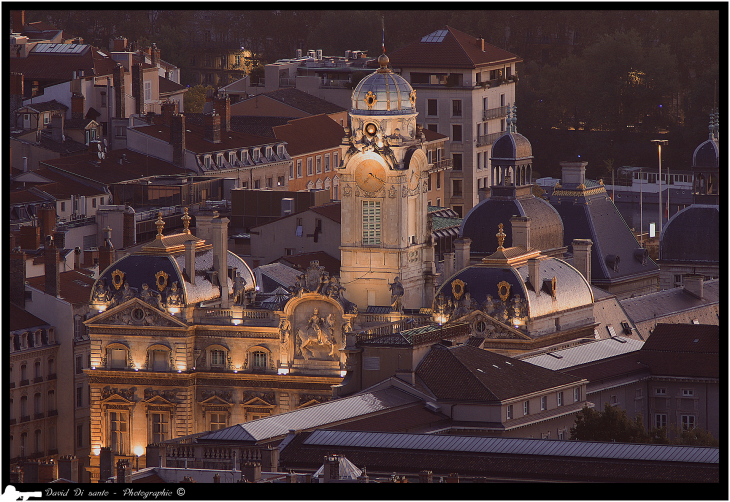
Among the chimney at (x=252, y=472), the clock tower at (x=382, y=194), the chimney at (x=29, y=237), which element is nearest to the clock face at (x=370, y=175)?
the clock tower at (x=382, y=194)

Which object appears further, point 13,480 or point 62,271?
point 62,271

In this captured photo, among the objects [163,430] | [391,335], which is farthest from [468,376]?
[163,430]

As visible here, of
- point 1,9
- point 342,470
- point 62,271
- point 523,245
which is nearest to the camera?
point 1,9

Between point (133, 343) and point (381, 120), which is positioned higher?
point (381, 120)

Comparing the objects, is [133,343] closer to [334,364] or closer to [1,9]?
[334,364]

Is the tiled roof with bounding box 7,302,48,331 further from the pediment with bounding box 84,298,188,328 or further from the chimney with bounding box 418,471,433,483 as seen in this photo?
the chimney with bounding box 418,471,433,483

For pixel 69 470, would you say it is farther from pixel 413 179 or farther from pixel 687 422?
pixel 687 422

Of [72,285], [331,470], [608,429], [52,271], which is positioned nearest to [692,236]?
[72,285]
